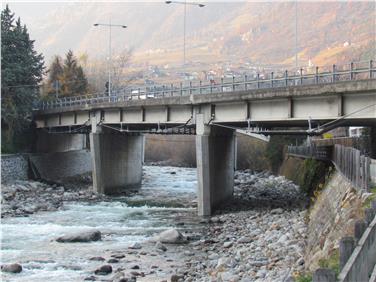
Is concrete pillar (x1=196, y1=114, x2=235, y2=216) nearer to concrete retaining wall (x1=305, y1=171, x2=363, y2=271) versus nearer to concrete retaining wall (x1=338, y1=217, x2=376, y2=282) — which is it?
concrete retaining wall (x1=305, y1=171, x2=363, y2=271)

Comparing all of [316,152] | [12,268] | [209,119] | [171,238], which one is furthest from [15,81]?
[12,268]

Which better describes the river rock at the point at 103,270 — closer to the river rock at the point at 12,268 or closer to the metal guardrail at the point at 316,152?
the river rock at the point at 12,268

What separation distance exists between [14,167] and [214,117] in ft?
97.4

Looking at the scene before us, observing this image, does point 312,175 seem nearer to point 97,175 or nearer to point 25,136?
point 97,175

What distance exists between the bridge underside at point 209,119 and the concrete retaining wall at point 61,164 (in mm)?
4960

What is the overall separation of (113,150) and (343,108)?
104 ft

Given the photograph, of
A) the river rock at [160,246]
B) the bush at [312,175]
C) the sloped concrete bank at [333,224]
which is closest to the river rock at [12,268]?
the river rock at [160,246]

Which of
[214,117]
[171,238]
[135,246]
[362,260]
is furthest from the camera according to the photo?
[214,117]

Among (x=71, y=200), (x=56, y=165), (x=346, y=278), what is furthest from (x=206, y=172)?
(x=56, y=165)

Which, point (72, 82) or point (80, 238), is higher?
point (72, 82)

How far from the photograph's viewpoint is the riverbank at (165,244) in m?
21.3

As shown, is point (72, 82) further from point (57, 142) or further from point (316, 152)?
Result: point (316, 152)

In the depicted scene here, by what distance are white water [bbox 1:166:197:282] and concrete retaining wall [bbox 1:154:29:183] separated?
14.0 metres

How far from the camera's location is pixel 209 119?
39500mm
